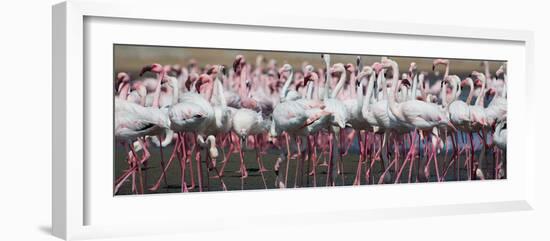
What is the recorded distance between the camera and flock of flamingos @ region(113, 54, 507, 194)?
991 centimetres

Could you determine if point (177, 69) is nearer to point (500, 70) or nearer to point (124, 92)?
point (124, 92)

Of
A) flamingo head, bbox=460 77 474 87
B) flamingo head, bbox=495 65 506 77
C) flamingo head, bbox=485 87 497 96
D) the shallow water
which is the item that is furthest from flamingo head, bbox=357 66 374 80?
flamingo head, bbox=495 65 506 77

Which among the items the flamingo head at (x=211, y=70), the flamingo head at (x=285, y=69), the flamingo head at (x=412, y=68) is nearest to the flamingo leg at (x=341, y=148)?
the flamingo head at (x=285, y=69)

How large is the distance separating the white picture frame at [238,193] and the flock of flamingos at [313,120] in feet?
0.49

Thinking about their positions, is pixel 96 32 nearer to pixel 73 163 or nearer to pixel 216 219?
pixel 73 163

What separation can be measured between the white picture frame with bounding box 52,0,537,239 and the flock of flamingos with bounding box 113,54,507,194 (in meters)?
0.15

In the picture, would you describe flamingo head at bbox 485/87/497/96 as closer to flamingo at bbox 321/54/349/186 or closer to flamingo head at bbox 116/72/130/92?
flamingo at bbox 321/54/349/186

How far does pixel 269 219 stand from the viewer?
1030 cm

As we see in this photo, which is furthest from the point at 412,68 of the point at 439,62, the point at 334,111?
the point at 334,111

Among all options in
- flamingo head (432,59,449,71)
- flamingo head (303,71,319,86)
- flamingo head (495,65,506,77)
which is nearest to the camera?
flamingo head (303,71,319,86)

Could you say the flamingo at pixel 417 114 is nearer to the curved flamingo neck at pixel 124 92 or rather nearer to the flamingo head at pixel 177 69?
the flamingo head at pixel 177 69

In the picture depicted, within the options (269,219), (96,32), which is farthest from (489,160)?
(96,32)

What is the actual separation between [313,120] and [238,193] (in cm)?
114

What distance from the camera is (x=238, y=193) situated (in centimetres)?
1023
